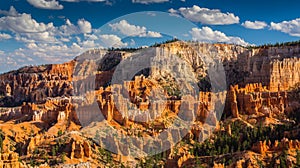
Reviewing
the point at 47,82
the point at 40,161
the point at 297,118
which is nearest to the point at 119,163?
the point at 40,161

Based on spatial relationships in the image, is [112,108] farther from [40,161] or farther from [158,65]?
[158,65]

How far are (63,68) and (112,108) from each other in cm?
7470

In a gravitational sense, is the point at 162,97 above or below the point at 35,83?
below

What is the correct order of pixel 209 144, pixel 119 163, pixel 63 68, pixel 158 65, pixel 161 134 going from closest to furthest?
pixel 119 163 → pixel 209 144 → pixel 161 134 → pixel 158 65 → pixel 63 68

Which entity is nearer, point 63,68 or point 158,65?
point 158,65

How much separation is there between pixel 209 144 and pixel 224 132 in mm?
5691

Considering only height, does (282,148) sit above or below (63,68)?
below

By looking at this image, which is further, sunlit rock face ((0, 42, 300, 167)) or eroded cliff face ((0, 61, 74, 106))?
eroded cliff face ((0, 61, 74, 106))

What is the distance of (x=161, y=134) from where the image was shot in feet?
229

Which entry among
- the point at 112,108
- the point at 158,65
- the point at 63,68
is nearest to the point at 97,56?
the point at 63,68

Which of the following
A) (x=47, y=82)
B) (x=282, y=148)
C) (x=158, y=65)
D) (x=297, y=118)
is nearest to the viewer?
(x=282, y=148)

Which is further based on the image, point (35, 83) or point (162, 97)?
point (35, 83)

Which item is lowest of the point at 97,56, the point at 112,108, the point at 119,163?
the point at 119,163

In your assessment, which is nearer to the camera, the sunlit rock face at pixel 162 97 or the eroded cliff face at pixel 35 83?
the sunlit rock face at pixel 162 97
